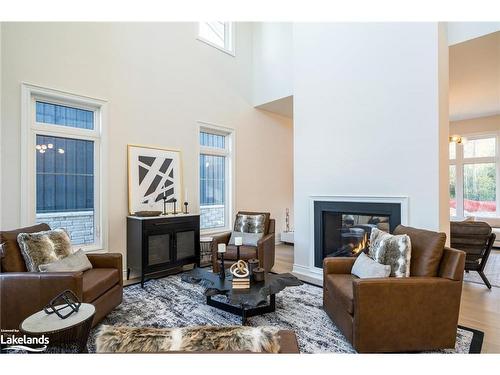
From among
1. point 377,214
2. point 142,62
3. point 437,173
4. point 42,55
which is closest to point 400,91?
point 437,173

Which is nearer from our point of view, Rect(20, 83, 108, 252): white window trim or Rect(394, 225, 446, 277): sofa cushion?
Rect(394, 225, 446, 277): sofa cushion

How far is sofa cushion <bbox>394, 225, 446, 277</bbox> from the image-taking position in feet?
7.15

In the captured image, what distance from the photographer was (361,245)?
12.2 ft

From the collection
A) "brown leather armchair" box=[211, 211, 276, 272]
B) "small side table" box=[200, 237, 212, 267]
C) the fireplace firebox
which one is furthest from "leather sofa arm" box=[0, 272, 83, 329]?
the fireplace firebox

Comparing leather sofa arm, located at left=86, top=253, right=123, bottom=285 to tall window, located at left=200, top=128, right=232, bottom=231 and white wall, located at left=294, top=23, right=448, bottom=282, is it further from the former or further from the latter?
white wall, located at left=294, top=23, right=448, bottom=282

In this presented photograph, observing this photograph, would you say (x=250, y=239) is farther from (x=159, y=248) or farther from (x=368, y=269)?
(x=368, y=269)

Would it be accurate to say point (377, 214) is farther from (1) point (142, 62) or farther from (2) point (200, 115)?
(1) point (142, 62)

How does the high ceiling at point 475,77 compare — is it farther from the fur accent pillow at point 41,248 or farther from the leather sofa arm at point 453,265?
the fur accent pillow at point 41,248

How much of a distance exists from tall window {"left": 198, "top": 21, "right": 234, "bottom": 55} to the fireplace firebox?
3.60m

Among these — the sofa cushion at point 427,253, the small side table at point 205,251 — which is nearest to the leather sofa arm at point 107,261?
the small side table at point 205,251

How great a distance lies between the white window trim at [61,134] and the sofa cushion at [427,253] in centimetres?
369

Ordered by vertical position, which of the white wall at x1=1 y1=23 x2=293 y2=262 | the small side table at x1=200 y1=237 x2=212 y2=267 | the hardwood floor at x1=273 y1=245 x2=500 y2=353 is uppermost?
the white wall at x1=1 y1=23 x2=293 y2=262

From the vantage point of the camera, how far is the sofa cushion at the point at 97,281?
2.36m

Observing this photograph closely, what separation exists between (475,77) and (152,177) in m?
5.39
